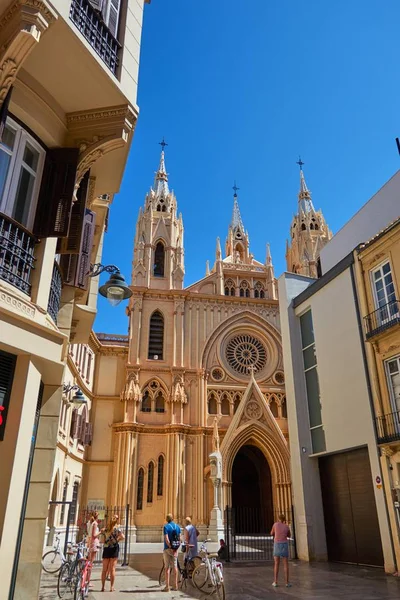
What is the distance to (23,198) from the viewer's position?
24.9ft

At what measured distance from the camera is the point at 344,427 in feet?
54.4

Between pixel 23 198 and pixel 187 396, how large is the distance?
28.5 metres

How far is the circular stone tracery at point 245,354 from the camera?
37.5 metres

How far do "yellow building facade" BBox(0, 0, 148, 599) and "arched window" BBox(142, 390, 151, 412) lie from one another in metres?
25.8

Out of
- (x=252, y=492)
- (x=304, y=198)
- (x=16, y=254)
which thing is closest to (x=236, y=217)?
(x=304, y=198)

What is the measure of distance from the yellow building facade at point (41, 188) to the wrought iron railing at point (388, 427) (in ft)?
34.0

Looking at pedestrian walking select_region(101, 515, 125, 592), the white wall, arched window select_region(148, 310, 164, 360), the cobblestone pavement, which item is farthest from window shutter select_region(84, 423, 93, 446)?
pedestrian walking select_region(101, 515, 125, 592)

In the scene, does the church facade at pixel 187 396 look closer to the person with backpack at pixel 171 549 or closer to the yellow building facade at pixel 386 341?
the yellow building facade at pixel 386 341

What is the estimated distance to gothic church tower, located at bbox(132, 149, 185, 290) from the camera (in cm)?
3859

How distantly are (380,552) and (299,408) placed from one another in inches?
237

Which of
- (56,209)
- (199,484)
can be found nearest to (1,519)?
(56,209)

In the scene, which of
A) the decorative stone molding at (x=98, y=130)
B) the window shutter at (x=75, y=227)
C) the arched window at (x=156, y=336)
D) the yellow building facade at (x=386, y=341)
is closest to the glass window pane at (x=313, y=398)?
the yellow building facade at (x=386, y=341)

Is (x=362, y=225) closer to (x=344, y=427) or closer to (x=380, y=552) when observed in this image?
(x=344, y=427)

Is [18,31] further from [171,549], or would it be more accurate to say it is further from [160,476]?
[160,476]
